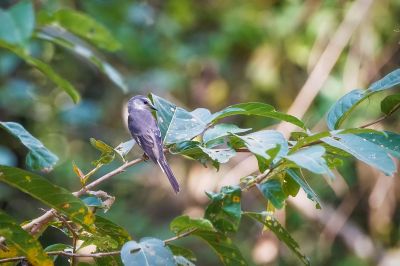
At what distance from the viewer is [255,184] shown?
1.26 meters

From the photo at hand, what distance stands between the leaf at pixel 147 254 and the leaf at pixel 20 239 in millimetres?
162

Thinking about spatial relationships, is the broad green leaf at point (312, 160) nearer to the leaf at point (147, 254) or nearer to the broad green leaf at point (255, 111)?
the broad green leaf at point (255, 111)

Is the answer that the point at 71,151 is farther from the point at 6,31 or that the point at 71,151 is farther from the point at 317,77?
the point at 6,31

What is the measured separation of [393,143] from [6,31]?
5.57ft

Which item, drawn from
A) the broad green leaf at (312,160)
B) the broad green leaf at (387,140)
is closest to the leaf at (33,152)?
the broad green leaf at (312,160)

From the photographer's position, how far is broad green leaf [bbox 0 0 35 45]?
2.40 metres

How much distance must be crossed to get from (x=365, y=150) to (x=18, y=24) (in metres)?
1.65

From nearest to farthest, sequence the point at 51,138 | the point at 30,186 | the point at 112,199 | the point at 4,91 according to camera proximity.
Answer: the point at 30,186 → the point at 112,199 → the point at 4,91 → the point at 51,138

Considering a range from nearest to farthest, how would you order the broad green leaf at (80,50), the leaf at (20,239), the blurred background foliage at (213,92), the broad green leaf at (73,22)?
1. the leaf at (20,239)
2. the broad green leaf at (80,50)
3. the broad green leaf at (73,22)
4. the blurred background foliage at (213,92)

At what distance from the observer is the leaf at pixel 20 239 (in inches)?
45.7

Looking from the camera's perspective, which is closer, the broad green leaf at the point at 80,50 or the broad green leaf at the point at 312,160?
the broad green leaf at the point at 312,160

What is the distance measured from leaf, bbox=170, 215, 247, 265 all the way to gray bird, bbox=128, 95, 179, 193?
1.61 ft

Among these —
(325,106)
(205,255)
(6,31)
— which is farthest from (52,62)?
(6,31)

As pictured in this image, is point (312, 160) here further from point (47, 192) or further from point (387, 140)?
point (47, 192)
